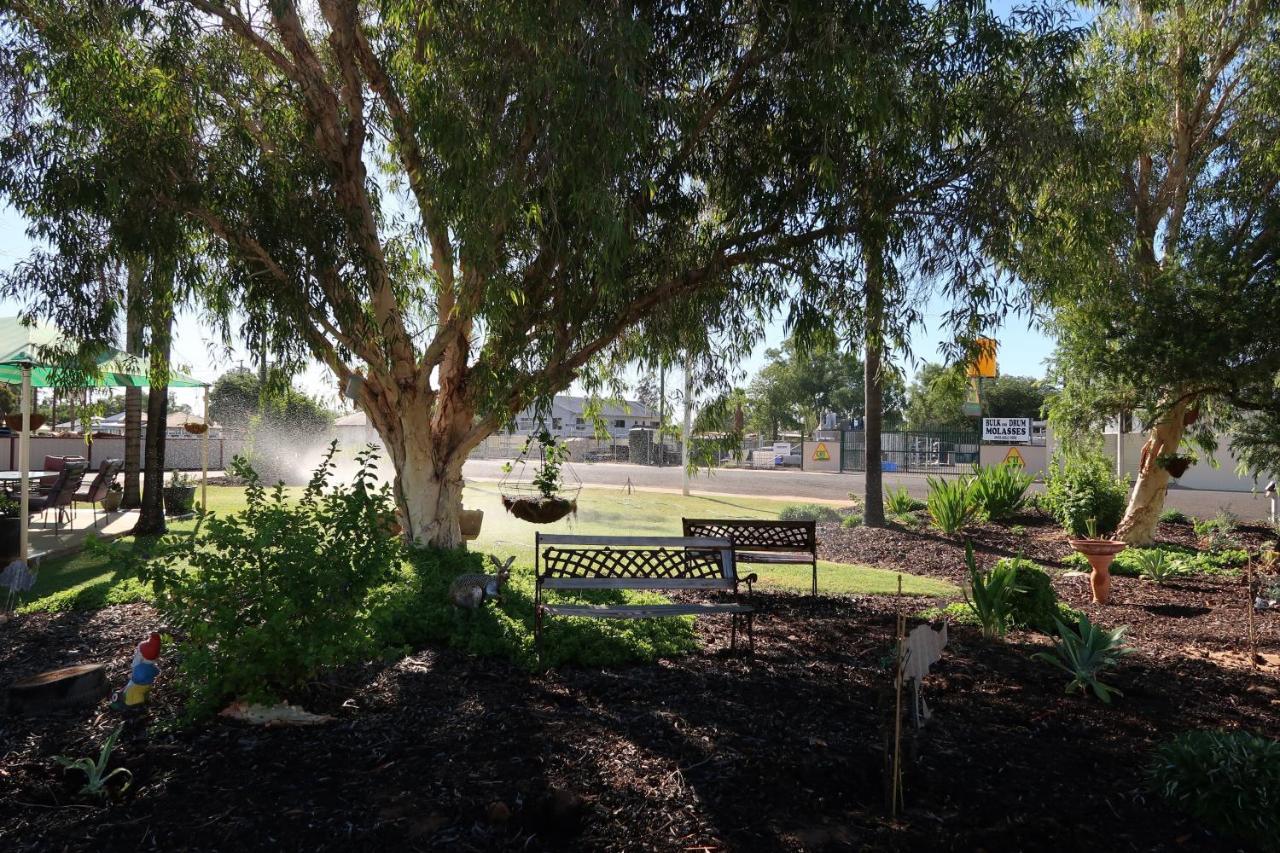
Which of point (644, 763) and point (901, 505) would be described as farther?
point (901, 505)

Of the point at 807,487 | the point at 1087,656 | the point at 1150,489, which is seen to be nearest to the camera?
the point at 1087,656

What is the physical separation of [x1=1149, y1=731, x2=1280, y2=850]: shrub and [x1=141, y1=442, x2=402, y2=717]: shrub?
3481mm

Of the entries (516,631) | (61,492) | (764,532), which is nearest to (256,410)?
(61,492)

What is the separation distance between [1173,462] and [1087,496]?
1.25 metres

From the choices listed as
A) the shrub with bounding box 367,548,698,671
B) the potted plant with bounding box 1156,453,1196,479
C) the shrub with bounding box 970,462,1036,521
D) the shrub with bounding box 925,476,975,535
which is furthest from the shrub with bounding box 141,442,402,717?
the shrub with bounding box 970,462,1036,521

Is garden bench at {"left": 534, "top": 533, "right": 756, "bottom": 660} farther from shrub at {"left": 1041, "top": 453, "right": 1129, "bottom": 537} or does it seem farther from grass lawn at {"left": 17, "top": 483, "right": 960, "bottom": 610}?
shrub at {"left": 1041, "top": 453, "right": 1129, "bottom": 537}

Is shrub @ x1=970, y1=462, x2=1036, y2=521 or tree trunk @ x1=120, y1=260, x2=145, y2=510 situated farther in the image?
shrub @ x1=970, y1=462, x2=1036, y2=521

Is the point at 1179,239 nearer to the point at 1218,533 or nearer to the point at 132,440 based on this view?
the point at 1218,533

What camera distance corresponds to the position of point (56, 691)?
432 centimetres

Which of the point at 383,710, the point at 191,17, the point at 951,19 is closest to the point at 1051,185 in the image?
the point at 951,19

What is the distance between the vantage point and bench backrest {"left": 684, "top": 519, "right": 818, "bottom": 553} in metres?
8.07

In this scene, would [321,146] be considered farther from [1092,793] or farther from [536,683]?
[1092,793]

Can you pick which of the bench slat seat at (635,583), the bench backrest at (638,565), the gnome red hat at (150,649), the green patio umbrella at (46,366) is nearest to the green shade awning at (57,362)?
the green patio umbrella at (46,366)

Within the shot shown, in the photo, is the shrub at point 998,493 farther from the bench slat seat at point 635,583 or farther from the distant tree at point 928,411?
the bench slat seat at point 635,583
